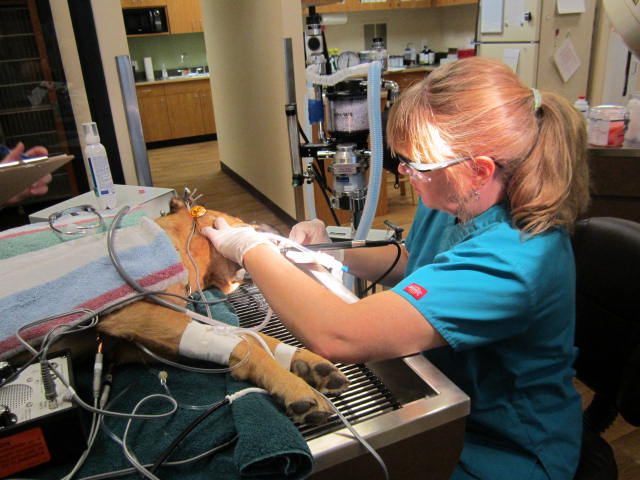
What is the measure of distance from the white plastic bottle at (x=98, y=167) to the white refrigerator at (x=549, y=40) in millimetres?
2612

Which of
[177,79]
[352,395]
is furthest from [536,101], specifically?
[177,79]

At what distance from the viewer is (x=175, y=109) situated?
6422 millimetres

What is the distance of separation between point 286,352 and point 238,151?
408 centimetres

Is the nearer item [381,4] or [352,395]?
[352,395]

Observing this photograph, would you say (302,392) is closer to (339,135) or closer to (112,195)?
(339,135)

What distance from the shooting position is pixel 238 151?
465 centimetres

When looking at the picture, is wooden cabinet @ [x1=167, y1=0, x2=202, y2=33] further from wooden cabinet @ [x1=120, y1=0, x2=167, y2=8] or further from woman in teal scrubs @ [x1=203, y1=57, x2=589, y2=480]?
woman in teal scrubs @ [x1=203, y1=57, x2=589, y2=480]

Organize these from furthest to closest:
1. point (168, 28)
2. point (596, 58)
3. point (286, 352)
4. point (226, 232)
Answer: point (168, 28), point (596, 58), point (226, 232), point (286, 352)

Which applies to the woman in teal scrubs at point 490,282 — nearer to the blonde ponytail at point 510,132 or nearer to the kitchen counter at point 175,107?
the blonde ponytail at point 510,132

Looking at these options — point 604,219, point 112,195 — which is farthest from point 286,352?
point 112,195

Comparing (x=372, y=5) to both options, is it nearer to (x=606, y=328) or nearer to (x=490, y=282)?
(x=606, y=328)

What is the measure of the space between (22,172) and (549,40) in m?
3.22

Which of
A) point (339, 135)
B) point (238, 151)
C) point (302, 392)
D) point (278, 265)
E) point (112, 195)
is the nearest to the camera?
point (302, 392)

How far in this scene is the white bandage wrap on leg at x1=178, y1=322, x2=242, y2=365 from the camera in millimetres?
731
